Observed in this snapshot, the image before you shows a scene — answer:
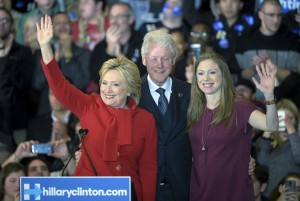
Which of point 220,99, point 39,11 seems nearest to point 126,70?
point 220,99

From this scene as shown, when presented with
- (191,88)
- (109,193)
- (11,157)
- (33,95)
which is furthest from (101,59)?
(109,193)

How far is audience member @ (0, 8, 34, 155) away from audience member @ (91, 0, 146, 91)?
71 cm

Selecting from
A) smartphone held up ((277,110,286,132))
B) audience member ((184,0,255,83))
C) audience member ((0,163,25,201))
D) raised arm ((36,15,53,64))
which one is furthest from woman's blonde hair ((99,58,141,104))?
audience member ((184,0,255,83))

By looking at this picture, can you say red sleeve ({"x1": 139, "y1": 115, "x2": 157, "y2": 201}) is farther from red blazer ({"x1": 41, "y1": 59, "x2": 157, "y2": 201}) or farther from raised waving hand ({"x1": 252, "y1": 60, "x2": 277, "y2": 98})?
raised waving hand ({"x1": 252, "y1": 60, "x2": 277, "y2": 98})

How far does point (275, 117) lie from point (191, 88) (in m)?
0.70

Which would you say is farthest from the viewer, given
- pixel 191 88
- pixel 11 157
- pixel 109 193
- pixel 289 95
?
pixel 289 95

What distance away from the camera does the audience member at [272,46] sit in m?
9.42

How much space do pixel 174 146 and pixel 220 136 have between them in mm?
360

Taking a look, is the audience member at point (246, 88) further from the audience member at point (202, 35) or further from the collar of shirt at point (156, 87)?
the collar of shirt at point (156, 87)

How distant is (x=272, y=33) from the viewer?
958cm

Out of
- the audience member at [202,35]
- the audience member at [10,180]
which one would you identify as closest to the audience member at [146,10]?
the audience member at [202,35]

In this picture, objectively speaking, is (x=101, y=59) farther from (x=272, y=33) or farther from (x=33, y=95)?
(x=272, y=33)

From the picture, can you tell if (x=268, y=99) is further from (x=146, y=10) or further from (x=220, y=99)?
(x=146, y=10)

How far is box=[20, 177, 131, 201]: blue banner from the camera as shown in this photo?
5.23 m
